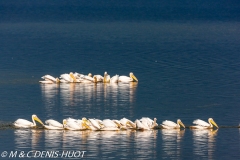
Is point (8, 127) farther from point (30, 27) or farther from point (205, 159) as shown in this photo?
point (30, 27)

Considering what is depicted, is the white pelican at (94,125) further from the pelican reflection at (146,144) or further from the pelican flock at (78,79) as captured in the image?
the pelican flock at (78,79)

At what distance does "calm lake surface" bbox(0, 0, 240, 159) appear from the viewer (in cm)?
3778

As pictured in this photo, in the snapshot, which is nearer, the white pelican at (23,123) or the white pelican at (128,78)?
the white pelican at (23,123)

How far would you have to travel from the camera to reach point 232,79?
58.8 meters

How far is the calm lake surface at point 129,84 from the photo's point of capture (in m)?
37.8

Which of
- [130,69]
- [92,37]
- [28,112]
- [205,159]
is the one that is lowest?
[205,159]

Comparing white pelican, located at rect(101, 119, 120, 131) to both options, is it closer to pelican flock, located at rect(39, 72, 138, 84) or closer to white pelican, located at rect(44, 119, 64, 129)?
white pelican, located at rect(44, 119, 64, 129)

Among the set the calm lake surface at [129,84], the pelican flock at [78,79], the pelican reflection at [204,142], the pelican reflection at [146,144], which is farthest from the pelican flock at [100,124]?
the pelican flock at [78,79]

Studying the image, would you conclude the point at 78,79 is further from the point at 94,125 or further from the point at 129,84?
the point at 94,125

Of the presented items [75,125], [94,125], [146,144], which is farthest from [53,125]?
[146,144]

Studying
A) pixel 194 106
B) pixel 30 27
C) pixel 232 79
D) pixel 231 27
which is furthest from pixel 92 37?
pixel 194 106

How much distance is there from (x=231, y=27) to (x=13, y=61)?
1688 inches

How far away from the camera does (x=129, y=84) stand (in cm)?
5500

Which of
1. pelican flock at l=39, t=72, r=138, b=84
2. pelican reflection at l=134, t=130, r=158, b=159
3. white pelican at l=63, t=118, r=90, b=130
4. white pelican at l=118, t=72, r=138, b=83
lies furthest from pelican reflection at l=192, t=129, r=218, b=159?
white pelican at l=118, t=72, r=138, b=83
